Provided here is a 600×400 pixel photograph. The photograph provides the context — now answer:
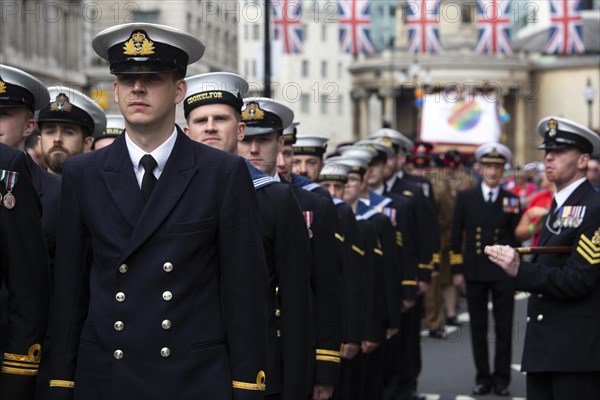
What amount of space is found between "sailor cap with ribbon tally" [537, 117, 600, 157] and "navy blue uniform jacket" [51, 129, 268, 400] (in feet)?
12.7

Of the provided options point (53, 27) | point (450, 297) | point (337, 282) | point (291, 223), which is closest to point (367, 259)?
point (337, 282)

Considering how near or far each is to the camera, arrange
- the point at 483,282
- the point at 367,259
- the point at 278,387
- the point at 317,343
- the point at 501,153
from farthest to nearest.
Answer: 1. the point at 501,153
2. the point at 483,282
3. the point at 367,259
4. the point at 317,343
5. the point at 278,387

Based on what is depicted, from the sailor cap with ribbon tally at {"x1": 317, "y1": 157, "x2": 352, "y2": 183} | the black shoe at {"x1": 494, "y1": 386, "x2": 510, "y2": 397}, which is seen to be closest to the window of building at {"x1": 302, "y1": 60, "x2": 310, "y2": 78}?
the black shoe at {"x1": 494, "y1": 386, "x2": 510, "y2": 397}

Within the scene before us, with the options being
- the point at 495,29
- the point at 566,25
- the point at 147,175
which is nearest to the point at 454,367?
the point at 147,175

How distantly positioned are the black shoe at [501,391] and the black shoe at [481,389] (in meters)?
0.07

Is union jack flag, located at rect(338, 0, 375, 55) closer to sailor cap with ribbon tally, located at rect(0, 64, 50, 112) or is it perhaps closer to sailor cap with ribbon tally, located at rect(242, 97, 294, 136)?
sailor cap with ribbon tally, located at rect(242, 97, 294, 136)

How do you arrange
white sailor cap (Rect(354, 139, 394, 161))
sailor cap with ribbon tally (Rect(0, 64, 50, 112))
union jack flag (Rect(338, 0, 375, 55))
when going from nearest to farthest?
sailor cap with ribbon tally (Rect(0, 64, 50, 112)), white sailor cap (Rect(354, 139, 394, 161)), union jack flag (Rect(338, 0, 375, 55))

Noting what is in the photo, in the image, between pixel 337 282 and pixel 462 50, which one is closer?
pixel 337 282

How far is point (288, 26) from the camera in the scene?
2970 centimetres

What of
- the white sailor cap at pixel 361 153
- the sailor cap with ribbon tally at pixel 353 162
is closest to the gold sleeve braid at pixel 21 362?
the sailor cap with ribbon tally at pixel 353 162

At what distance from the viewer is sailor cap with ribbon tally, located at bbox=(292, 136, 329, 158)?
30.9ft

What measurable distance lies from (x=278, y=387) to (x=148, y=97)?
204cm

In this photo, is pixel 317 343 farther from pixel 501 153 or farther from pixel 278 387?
pixel 501 153

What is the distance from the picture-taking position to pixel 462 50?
99125 mm
